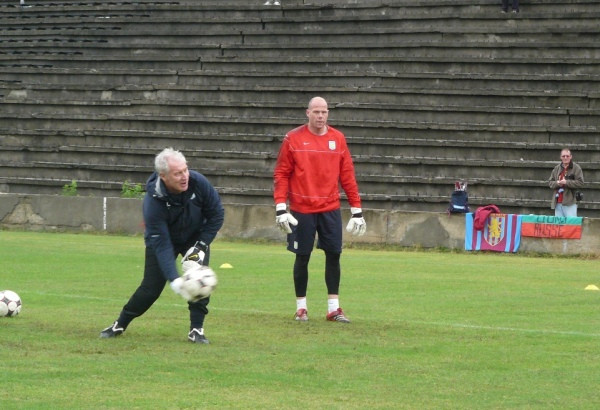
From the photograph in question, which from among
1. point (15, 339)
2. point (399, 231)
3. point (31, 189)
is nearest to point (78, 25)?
point (31, 189)

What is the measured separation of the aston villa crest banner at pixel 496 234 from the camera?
878 inches

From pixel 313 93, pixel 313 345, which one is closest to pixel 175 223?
pixel 313 345

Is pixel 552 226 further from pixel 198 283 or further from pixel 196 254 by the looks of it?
pixel 198 283

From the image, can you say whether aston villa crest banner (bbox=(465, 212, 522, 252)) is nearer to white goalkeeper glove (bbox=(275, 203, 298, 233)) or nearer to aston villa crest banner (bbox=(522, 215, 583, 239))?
aston villa crest banner (bbox=(522, 215, 583, 239))

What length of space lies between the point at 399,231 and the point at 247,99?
8199 millimetres

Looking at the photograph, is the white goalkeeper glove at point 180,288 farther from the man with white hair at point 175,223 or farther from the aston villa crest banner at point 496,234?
the aston villa crest banner at point 496,234

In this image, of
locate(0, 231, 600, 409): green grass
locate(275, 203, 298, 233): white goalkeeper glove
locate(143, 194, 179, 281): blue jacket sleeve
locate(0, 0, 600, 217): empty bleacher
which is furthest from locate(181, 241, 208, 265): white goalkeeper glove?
locate(0, 0, 600, 217): empty bleacher

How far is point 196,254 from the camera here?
945 centimetres

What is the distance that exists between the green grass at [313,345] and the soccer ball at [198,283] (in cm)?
48

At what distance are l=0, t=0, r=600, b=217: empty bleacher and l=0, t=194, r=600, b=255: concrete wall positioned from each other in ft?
8.56

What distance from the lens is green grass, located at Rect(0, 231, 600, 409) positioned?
297 inches

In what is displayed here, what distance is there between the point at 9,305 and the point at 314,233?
2.95 metres

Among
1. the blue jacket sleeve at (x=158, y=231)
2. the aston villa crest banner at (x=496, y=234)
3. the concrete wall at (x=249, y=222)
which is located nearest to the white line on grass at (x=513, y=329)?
the blue jacket sleeve at (x=158, y=231)

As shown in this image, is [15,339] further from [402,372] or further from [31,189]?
[31,189]
